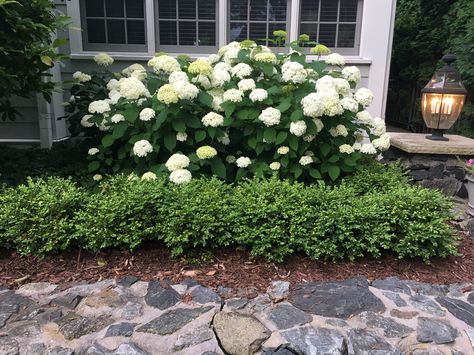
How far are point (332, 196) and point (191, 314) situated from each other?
1202 millimetres

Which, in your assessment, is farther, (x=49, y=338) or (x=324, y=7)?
(x=324, y=7)

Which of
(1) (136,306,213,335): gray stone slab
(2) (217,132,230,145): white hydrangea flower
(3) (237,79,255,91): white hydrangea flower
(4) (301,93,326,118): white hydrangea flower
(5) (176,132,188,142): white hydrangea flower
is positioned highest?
(3) (237,79,255,91): white hydrangea flower

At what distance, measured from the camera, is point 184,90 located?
9.41ft

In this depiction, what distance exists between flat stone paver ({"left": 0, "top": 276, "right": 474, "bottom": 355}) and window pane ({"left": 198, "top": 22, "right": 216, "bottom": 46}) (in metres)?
3.64

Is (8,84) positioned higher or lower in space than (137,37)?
lower

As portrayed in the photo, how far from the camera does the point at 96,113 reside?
3393 mm

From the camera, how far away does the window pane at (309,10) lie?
4977 millimetres

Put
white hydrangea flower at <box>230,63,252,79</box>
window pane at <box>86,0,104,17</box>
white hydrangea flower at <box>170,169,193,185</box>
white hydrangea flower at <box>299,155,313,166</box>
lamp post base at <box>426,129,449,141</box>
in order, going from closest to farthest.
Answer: white hydrangea flower at <box>170,169,193,185</box> → white hydrangea flower at <box>299,155,313,166</box> → white hydrangea flower at <box>230,63,252,79</box> → lamp post base at <box>426,129,449,141</box> → window pane at <box>86,0,104,17</box>

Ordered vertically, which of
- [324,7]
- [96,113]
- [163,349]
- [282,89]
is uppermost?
[324,7]

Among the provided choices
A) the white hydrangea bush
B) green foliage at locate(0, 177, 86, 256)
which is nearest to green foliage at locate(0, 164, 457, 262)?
green foliage at locate(0, 177, 86, 256)

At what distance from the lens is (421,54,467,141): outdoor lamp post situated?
3957 mm

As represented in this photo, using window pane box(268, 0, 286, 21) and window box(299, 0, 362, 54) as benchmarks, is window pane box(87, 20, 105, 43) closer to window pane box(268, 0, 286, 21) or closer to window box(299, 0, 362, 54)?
window pane box(268, 0, 286, 21)

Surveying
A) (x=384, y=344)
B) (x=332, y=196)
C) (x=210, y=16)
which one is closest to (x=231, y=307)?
(x=384, y=344)

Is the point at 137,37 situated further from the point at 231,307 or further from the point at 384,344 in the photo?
the point at 384,344
